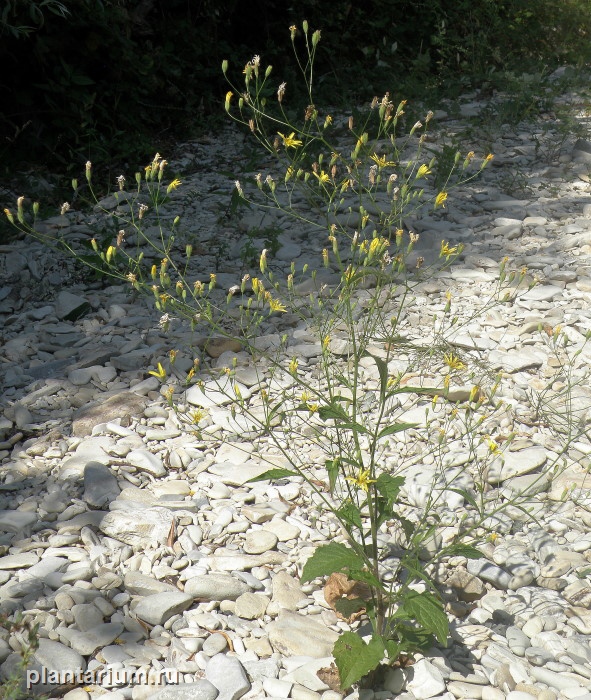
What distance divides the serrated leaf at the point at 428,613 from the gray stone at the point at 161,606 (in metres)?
0.54

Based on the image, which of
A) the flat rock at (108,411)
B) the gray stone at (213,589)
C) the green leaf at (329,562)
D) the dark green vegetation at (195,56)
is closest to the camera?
the green leaf at (329,562)

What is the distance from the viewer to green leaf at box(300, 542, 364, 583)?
189 centimetres

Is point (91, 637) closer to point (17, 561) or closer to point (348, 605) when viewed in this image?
point (17, 561)

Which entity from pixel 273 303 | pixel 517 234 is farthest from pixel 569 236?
pixel 273 303

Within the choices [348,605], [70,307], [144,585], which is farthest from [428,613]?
[70,307]

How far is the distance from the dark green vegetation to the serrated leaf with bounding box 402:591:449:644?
12.6 ft

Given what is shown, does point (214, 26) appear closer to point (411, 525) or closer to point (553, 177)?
point (553, 177)

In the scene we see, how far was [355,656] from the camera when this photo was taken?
1.83 m

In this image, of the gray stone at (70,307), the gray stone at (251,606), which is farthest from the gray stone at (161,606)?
the gray stone at (70,307)

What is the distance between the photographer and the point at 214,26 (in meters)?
6.38

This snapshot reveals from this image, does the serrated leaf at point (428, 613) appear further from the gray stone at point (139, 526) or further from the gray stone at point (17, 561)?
the gray stone at point (17, 561)

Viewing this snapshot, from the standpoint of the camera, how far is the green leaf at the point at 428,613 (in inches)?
71.8

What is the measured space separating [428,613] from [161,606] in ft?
2.11

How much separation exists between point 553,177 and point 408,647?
142 inches
